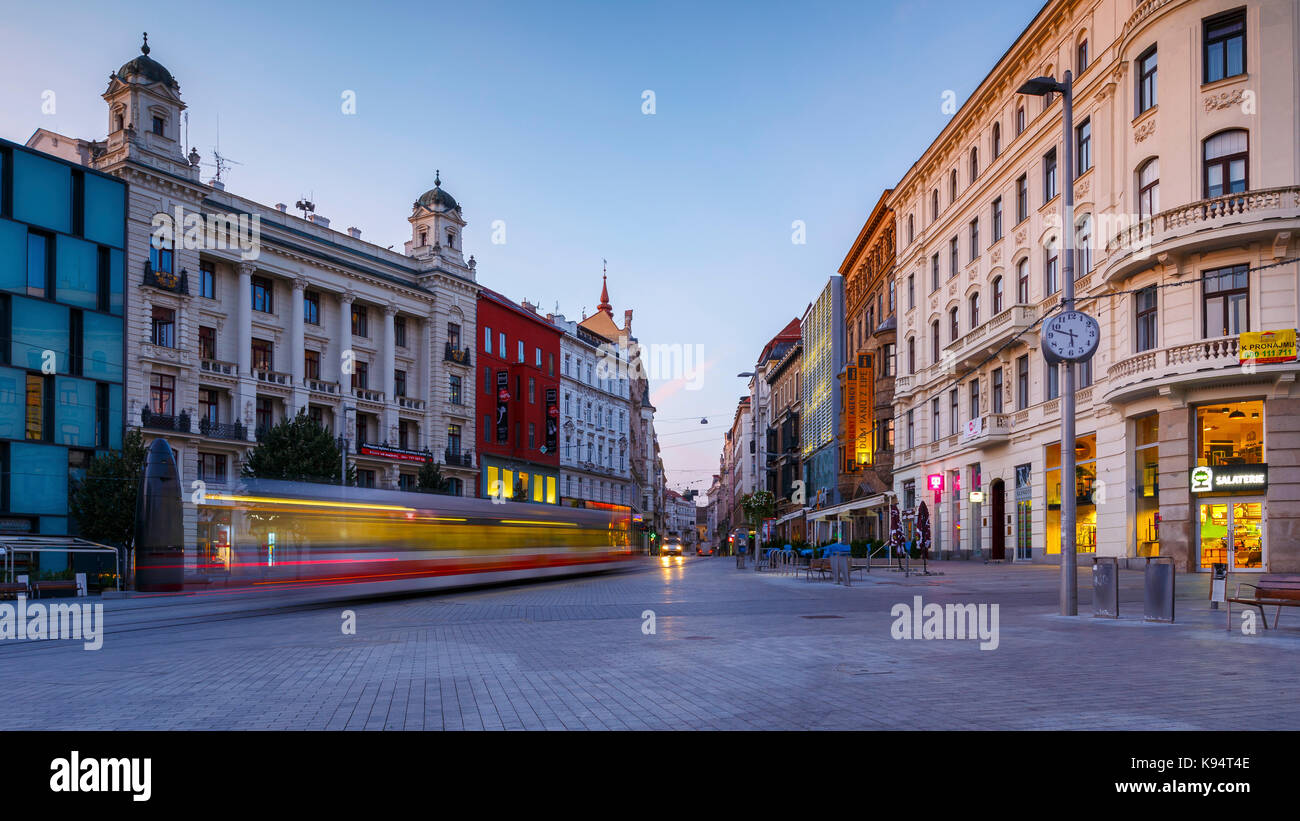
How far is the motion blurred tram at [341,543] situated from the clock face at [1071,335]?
48.1ft

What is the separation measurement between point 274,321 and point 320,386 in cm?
440

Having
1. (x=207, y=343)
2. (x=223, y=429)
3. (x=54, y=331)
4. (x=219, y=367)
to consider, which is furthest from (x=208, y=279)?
(x=54, y=331)

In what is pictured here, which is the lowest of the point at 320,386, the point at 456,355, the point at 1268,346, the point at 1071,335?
the point at 1071,335

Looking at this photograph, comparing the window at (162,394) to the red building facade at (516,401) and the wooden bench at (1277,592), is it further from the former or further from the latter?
the wooden bench at (1277,592)

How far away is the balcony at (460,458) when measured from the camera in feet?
214

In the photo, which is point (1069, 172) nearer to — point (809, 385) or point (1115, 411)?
point (1115, 411)

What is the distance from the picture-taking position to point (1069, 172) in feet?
55.6

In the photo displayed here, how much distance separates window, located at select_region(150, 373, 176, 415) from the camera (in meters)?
46.6

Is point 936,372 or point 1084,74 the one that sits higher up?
point 1084,74

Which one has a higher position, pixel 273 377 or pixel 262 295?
pixel 262 295

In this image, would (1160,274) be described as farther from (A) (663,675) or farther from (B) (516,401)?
(B) (516,401)

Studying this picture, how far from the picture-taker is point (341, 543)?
842 inches
